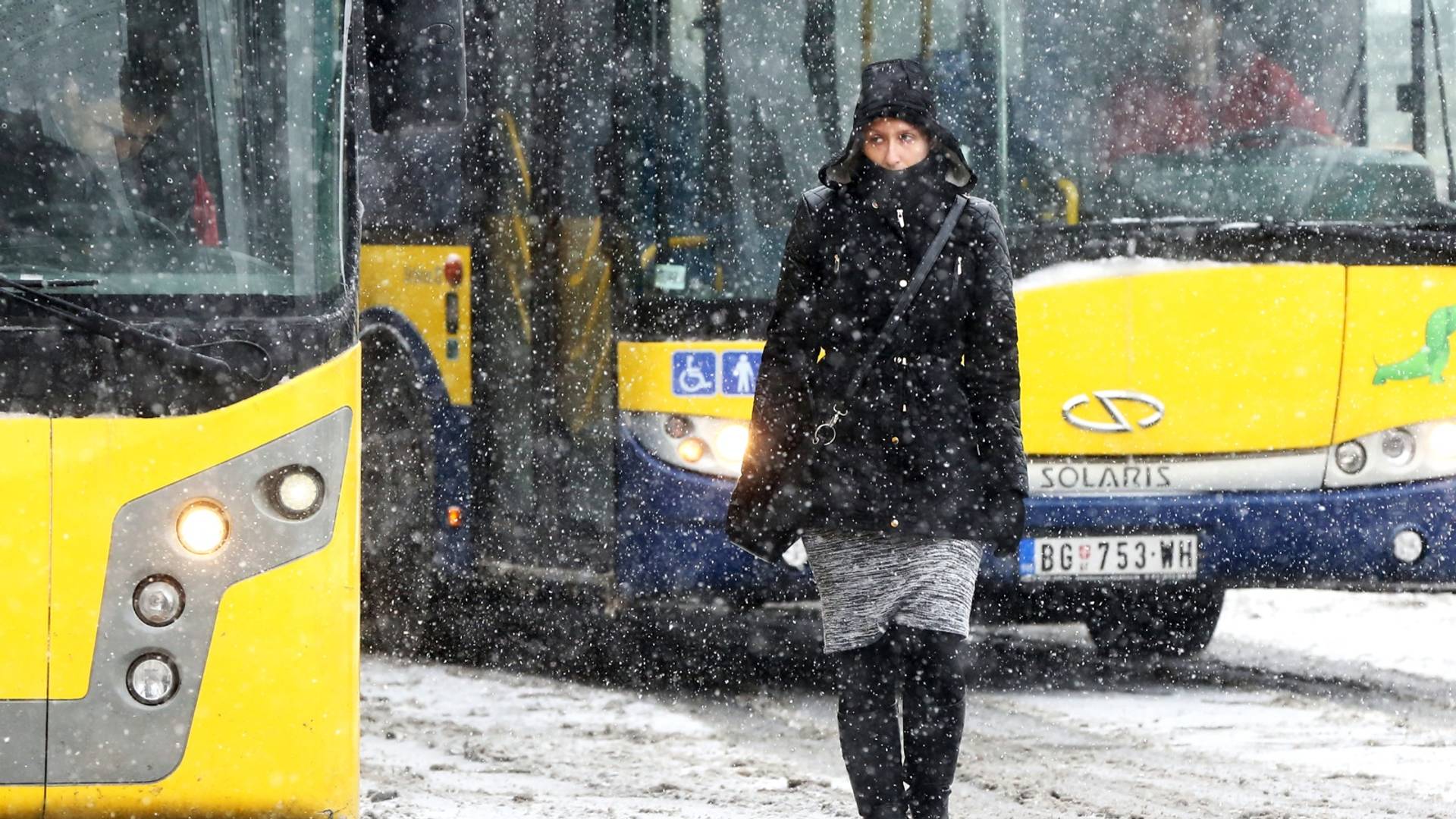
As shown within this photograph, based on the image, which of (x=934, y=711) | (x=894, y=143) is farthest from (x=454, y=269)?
(x=934, y=711)

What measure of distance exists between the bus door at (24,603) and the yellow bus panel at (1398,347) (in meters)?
4.99

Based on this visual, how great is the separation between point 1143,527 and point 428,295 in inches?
113

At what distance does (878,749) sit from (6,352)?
206 cm

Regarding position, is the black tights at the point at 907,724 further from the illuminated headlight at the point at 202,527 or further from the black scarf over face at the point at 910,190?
the illuminated headlight at the point at 202,527

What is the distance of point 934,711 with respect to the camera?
5633mm

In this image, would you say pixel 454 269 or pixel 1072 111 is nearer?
pixel 1072 111

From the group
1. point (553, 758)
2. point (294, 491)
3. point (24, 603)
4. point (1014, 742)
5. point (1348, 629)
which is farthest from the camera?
point (1348, 629)

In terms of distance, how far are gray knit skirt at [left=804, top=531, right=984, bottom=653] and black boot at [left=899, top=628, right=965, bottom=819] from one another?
0.04 meters

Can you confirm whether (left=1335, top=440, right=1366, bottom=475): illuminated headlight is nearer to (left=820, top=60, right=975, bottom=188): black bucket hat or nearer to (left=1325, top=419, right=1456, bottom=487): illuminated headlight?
(left=1325, top=419, right=1456, bottom=487): illuminated headlight

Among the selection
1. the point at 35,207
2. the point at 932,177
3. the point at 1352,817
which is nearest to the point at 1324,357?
the point at 1352,817

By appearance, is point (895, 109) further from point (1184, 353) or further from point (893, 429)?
point (1184, 353)

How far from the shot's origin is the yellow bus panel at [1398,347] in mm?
8633

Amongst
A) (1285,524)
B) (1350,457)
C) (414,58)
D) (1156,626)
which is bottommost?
(1156,626)

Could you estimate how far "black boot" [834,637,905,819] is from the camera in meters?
5.60
